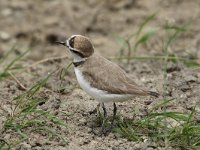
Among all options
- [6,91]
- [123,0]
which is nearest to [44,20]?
[123,0]

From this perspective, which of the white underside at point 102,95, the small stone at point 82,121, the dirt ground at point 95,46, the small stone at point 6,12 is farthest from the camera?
the small stone at point 6,12

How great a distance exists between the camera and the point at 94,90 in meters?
6.12

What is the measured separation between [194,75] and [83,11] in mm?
3667

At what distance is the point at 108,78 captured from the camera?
6.17 metres

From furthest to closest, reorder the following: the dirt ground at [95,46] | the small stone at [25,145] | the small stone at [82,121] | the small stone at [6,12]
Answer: the small stone at [6,12] → the small stone at [82,121] → the dirt ground at [95,46] → the small stone at [25,145]

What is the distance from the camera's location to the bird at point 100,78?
6059 millimetres

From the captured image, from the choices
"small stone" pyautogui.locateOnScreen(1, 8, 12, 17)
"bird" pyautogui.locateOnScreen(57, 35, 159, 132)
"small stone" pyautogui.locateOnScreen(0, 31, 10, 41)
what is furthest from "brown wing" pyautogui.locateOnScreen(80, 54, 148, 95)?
"small stone" pyautogui.locateOnScreen(1, 8, 12, 17)

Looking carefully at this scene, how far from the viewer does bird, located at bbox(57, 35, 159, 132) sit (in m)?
6.06

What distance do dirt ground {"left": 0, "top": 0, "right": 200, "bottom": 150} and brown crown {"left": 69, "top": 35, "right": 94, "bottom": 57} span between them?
729mm

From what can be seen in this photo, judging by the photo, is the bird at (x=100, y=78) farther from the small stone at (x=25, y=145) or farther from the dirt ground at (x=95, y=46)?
the small stone at (x=25, y=145)

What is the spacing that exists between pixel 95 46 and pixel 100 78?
3896mm

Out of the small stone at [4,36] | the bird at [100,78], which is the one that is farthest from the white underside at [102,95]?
the small stone at [4,36]

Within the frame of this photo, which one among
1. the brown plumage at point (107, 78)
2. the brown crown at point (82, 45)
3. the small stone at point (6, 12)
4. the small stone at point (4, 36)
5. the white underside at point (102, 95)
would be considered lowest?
the small stone at point (4, 36)

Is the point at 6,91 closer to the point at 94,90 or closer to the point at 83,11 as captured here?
the point at 94,90
